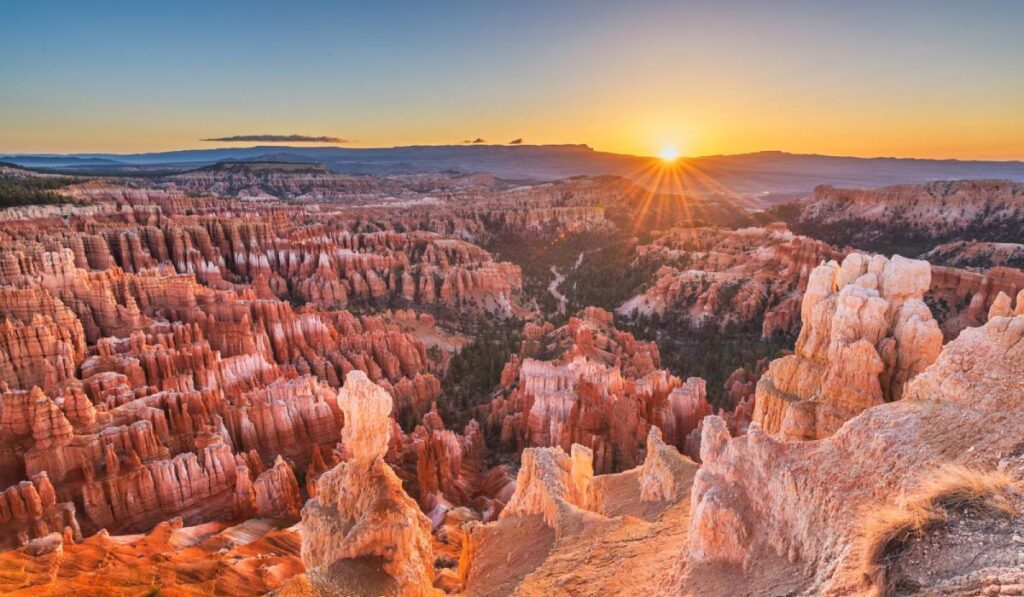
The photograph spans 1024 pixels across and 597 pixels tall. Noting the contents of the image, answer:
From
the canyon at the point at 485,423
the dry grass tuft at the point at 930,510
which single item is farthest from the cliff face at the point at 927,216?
the dry grass tuft at the point at 930,510

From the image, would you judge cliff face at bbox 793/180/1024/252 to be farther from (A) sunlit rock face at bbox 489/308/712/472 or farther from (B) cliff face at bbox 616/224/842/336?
(A) sunlit rock face at bbox 489/308/712/472

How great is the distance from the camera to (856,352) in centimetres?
1088

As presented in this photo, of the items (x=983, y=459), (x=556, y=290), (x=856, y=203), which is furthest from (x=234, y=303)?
(x=856, y=203)

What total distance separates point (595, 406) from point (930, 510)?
62.6 feet

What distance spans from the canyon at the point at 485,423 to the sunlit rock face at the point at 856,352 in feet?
0.21

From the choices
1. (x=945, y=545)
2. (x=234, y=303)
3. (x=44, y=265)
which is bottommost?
(x=234, y=303)

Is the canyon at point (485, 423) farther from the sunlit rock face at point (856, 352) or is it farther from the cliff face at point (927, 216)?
the cliff face at point (927, 216)

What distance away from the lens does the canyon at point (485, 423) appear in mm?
4703

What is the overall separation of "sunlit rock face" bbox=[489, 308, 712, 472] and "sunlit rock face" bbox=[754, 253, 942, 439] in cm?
720

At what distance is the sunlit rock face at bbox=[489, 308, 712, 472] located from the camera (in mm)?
20234

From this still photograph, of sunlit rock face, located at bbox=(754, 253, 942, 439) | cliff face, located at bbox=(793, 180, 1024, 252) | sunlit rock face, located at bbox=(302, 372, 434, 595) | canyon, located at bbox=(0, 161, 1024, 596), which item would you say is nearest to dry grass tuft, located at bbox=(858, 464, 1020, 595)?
canyon, located at bbox=(0, 161, 1024, 596)

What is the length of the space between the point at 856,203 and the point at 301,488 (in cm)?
9868

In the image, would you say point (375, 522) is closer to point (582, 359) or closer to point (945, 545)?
point (945, 545)

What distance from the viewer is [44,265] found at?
26.9 meters
